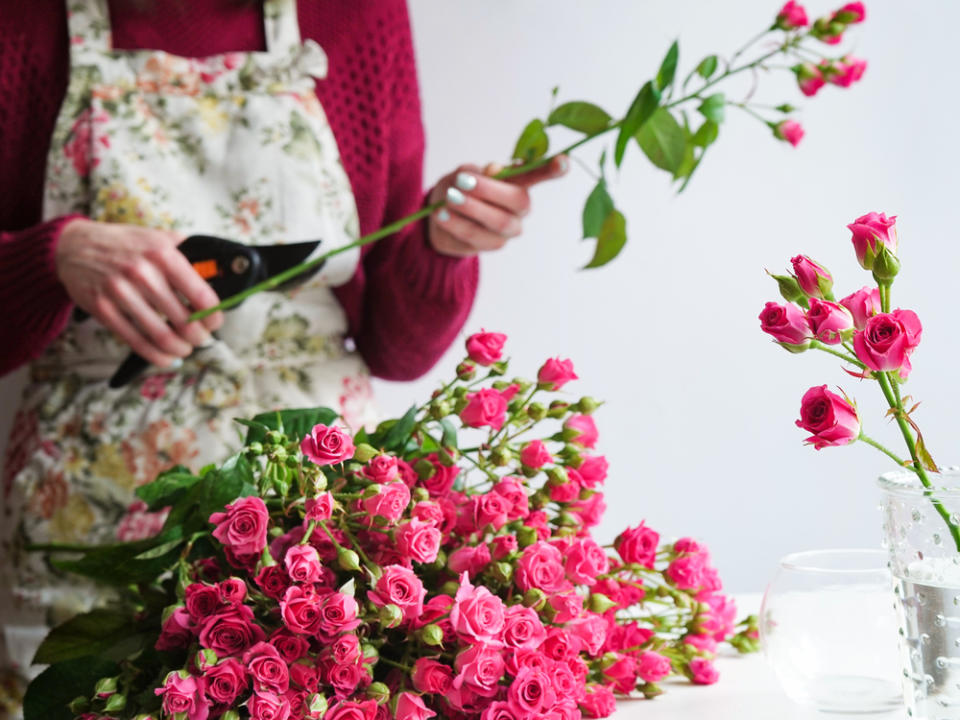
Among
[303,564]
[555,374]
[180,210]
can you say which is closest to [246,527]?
[303,564]

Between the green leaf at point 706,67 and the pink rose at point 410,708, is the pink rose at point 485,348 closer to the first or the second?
the pink rose at point 410,708

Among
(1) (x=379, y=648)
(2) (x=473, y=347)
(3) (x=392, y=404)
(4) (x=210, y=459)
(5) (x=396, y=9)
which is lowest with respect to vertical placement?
(3) (x=392, y=404)

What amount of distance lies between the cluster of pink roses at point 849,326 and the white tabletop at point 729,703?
19 cm

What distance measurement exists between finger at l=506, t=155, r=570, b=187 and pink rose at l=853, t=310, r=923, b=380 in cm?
45

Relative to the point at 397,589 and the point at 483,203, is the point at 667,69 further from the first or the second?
the point at 397,589

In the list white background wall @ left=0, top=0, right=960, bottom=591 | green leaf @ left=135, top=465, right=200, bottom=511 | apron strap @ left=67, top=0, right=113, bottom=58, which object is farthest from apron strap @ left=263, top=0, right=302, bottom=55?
green leaf @ left=135, top=465, right=200, bottom=511

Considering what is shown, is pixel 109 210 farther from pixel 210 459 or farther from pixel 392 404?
pixel 392 404

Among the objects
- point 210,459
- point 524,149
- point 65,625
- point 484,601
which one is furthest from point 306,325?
point 484,601

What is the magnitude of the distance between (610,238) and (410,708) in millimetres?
417

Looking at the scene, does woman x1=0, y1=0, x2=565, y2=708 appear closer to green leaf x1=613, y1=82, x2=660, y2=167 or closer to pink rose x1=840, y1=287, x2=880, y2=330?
green leaf x1=613, y1=82, x2=660, y2=167

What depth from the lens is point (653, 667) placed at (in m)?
0.47

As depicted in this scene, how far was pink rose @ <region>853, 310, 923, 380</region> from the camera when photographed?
315 millimetres

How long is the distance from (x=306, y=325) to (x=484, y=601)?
62cm

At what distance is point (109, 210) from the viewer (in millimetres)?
902
